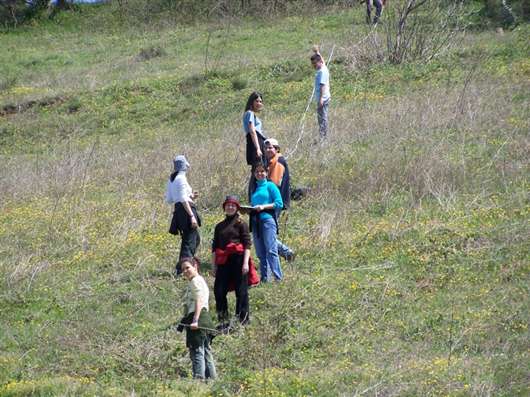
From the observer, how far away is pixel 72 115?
22766 mm

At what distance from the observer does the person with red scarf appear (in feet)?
30.3

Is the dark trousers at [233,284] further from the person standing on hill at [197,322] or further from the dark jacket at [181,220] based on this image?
the dark jacket at [181,220]

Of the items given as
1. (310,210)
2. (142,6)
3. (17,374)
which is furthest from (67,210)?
(142,6)

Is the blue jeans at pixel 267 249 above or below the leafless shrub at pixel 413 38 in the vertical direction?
below

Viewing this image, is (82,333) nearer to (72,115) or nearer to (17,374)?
(17,374)

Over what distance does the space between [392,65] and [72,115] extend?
307 inches

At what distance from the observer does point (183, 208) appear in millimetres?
10734

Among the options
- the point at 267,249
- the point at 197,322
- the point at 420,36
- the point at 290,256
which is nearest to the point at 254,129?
the point at 290,256

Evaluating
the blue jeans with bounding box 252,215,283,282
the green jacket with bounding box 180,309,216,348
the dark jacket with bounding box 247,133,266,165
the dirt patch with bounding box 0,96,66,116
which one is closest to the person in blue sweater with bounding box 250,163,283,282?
the blue jeans with bounding box 252,215,283,282

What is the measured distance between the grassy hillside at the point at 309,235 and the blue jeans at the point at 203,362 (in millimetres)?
216

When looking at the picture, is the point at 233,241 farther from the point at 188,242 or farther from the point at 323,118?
the point at 323,118

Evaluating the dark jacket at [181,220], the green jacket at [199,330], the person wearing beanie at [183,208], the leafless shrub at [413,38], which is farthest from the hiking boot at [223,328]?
the leafless shrub at [413,38]

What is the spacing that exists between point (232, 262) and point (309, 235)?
2627 mm

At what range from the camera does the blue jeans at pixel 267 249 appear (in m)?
10.4
